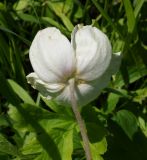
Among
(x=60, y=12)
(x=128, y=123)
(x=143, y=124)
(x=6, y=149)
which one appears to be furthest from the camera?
(x=60, y=12)

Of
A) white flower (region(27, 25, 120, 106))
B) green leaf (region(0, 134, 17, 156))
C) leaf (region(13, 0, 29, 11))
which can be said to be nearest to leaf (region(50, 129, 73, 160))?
green leaf (region(0, 134, 17, 156))

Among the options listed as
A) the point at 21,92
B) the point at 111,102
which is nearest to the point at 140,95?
the point at 111,102

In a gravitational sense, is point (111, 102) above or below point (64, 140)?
below

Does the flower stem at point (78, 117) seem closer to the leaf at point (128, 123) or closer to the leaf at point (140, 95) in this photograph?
the leaf at point (128, 123)

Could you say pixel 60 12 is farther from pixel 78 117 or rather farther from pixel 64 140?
pixel 78 117

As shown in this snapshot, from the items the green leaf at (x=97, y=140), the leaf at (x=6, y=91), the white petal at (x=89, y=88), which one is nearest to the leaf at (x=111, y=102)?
the green leaf at (x=97, y=140)

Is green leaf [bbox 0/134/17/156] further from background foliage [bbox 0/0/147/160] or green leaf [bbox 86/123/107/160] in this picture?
green leaf [bbox 86/123/107/160]
